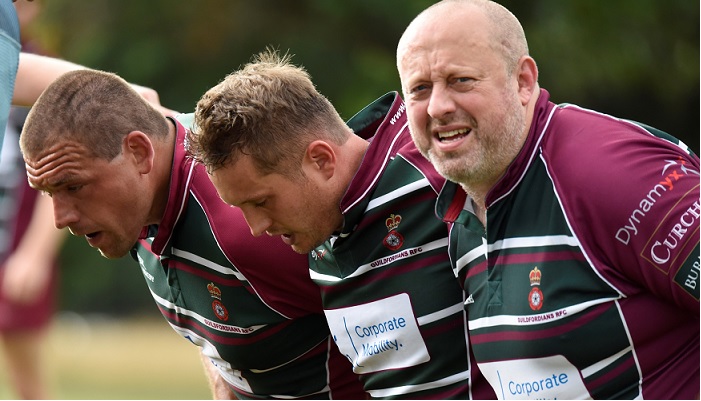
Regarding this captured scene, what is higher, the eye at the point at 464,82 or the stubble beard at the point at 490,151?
the eye at the point at 464,82

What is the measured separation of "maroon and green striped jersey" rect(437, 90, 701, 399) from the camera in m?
3.09

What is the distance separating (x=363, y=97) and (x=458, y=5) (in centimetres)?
1205

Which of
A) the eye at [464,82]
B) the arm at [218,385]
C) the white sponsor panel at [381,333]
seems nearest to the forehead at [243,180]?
the white sponsor panel at [381,333]

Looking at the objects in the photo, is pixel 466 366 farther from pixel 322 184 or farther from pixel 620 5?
pixel 620 5

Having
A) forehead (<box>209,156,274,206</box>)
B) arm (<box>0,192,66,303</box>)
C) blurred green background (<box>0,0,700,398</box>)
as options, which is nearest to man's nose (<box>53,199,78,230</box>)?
forehead (<box>209,156,274,206</box>)

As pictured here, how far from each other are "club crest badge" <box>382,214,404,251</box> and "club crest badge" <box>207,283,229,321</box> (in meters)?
0.75

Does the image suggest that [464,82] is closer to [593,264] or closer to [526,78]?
[526,78]

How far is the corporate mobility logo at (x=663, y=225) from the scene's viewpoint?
305cm

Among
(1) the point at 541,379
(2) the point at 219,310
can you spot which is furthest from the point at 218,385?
(1) the point at 541,379

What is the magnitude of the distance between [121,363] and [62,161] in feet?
30.0

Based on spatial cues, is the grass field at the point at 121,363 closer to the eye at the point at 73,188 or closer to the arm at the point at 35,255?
the arm at the point at 35,255

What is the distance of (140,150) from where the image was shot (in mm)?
4094

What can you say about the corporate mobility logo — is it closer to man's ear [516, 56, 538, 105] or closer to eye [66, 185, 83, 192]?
man's ear [516, 56, 538, 105]

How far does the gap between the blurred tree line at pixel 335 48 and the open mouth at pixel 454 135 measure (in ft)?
36.4
